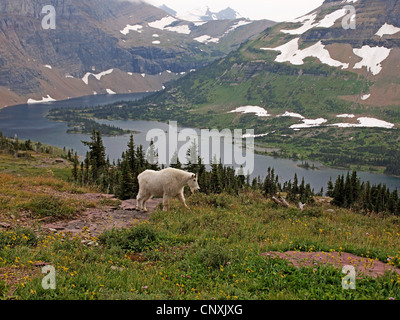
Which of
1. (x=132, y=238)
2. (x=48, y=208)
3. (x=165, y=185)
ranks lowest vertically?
(x=132, y=238)

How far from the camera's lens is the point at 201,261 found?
406 inches

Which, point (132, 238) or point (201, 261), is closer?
point (201, 261)

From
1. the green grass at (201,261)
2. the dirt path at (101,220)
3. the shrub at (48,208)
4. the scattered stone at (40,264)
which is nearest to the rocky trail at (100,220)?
the dirt path at (101,220)

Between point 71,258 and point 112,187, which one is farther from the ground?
point 71,258

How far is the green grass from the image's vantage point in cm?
794

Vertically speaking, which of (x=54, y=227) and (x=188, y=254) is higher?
(x=54, y=227)

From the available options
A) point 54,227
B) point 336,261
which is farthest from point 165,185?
point 336,261

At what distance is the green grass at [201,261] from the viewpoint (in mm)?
7941

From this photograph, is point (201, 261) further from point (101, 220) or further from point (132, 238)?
point (101, 220)

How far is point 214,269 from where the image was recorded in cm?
977

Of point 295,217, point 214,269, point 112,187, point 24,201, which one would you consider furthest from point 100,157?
point 214,269

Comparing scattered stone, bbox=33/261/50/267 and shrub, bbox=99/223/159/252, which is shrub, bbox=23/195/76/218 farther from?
scattered stone, bbox=33/261/50/267

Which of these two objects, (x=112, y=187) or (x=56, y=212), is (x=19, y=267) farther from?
(x=112, y=187)

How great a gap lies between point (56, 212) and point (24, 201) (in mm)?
2355
